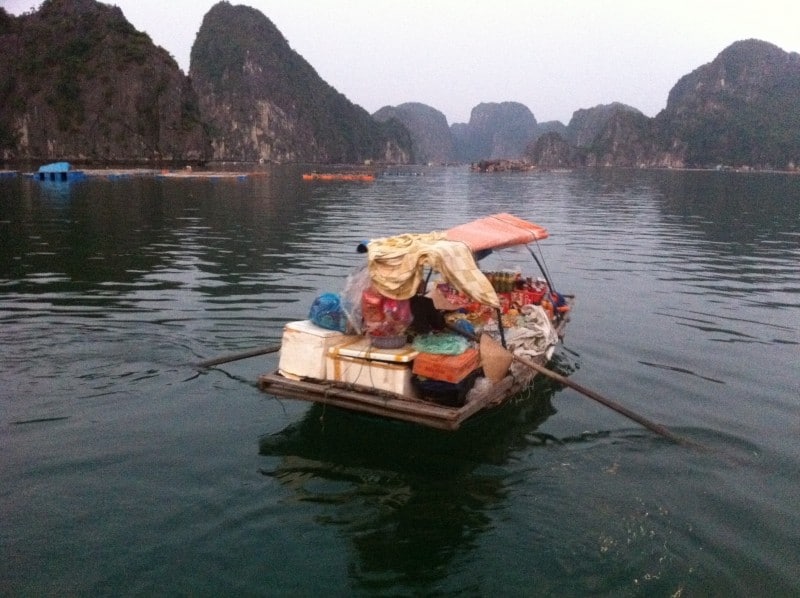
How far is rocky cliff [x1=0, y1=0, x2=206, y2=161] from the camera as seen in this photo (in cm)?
11706

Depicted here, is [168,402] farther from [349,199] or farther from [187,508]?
[349,199]

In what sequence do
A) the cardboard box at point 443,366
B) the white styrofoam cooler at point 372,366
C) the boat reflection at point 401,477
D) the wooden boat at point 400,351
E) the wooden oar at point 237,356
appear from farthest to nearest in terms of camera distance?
the wooden oar at point 237,356
the white styrofoam cooler at point 372,366
the wooden boat at point 400,351
the cardboard box at point 443,366
the boat reflection at point 401,477

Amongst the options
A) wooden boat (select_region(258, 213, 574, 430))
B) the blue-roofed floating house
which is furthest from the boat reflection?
the blue-roofed floating house

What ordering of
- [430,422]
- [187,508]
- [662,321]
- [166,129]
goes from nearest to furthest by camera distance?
[187,508] < [430,422] < [662,321] < [166,129]

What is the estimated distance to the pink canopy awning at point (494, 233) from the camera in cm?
1001

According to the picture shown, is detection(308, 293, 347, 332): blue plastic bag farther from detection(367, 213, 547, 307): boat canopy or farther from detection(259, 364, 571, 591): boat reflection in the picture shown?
detection(259, 364, 571, 591): boat reflection

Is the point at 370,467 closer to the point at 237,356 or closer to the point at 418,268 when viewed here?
the point at 418,268

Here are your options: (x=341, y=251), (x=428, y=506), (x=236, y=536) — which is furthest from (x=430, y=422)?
(x=341, y=251)

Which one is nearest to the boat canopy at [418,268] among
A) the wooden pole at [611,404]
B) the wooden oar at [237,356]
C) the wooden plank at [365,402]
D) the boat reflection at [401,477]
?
the wooden pole at [611,404]

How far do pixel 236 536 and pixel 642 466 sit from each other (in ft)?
16.1

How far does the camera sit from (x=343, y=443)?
26.7ft

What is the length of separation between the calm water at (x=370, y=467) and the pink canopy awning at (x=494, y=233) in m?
2.46

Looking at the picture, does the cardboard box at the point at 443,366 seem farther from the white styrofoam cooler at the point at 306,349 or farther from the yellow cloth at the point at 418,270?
the white styrofoam cooler at the point at 306,349

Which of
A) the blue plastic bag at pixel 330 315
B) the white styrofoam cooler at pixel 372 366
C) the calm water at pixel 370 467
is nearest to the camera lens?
the calm water at pixel 370 467
